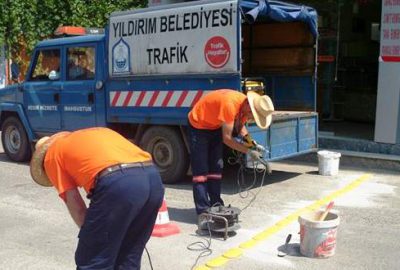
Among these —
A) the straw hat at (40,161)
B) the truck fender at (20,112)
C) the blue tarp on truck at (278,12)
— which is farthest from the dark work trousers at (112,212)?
the truck fender at (20,112)

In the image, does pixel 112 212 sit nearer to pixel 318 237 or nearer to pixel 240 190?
pixel 318 237

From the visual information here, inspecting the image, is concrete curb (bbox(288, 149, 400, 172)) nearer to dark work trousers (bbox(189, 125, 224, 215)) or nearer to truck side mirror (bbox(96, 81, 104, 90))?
truck side mirror (bbox(96, 81, 104, 90))

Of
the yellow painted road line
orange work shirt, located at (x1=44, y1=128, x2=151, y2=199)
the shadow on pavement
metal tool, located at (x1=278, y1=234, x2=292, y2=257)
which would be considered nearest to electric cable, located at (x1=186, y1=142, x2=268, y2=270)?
the yellow painted road line

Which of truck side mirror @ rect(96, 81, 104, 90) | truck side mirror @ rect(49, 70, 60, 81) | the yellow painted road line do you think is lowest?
the yellow painted road line

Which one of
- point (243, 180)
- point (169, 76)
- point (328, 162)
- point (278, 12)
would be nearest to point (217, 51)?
point (169, 76)

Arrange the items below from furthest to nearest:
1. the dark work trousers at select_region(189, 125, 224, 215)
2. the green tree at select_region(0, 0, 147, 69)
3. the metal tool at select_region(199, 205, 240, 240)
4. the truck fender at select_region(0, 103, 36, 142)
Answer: the green tree at select_region(0, 0, 147, 69) → the truck fender at select_region(0, 103, 36, 142) → the dark work trousers at select_region(189, 125, 224, 215) → the metal tool at select_region(199, 205, 240, 240)

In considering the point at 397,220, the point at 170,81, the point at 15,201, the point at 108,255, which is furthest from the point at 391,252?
the point at 15,201

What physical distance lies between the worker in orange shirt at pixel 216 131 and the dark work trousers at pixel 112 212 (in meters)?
2.60

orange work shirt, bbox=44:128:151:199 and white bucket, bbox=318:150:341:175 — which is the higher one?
orange work shirt, bbox=44:128:151:199

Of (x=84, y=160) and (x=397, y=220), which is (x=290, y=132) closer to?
(x=397, y=220)

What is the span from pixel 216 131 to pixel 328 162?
347 centimetres

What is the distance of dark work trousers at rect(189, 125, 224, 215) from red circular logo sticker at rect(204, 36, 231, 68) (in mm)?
1691

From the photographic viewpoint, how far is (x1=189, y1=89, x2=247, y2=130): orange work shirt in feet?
18.8

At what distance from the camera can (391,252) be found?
17.3ft
